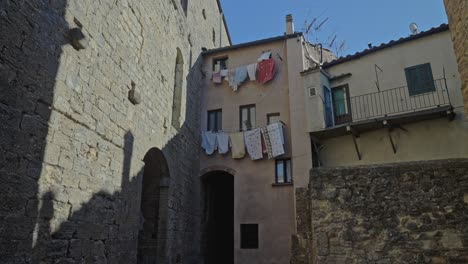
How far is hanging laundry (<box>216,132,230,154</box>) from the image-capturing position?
11766 mm

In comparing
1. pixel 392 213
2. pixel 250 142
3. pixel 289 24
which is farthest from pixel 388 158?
pixel 289 24

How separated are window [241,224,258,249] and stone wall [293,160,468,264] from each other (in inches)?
228

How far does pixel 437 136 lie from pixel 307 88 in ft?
13.3

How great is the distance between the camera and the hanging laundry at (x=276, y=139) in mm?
11016

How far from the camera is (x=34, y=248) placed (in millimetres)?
4234

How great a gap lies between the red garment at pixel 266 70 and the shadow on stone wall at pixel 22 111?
325 inches

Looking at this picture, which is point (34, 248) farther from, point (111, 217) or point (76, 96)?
point (76, 96)

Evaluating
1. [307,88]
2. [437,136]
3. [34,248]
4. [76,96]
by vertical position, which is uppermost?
[307,88]

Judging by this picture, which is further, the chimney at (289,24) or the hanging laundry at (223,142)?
the chimney at (289,24)

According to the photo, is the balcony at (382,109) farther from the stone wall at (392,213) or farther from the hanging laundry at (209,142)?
the stone wall at (392,213)

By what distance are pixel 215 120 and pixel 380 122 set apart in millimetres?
5680

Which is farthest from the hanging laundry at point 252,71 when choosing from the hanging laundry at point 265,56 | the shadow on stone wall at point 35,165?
the shadow on stone wall at point 35,165

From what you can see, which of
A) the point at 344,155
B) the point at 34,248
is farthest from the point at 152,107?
the point at 344,155

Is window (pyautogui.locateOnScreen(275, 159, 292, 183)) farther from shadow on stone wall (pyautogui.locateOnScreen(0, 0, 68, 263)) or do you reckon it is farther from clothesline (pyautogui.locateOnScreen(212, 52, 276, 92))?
shadow on stone wall (pyautogui.locateOnScreen(0, 0, 68, 263))
